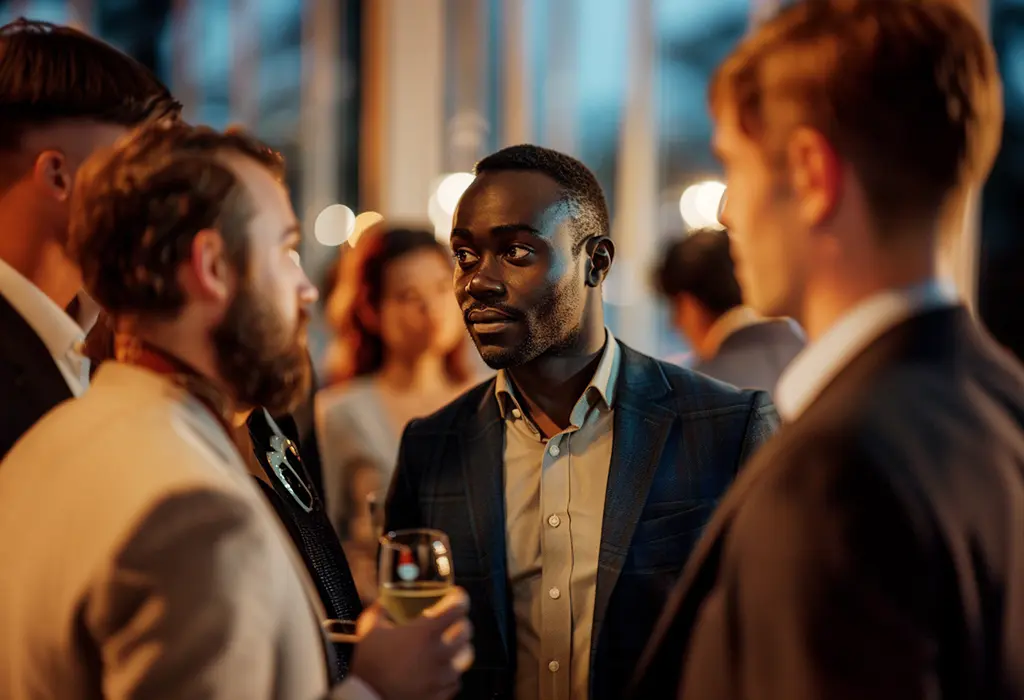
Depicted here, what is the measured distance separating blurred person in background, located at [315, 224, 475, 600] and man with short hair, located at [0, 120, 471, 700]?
2480mm

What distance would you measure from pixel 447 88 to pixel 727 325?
17.9 feet

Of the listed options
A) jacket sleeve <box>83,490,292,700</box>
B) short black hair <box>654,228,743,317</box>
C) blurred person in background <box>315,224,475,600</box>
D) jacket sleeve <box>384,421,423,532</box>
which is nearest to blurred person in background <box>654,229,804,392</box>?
short black hair <box>654,228,743,317</box>

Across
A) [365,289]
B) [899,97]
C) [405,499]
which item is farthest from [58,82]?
[365,289]

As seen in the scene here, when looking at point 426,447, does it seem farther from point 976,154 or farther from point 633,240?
point 633,240

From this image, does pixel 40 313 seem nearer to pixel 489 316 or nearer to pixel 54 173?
pixel 54 173

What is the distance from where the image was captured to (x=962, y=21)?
1185 millimetres

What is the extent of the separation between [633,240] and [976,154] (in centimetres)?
748

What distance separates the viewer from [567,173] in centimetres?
204

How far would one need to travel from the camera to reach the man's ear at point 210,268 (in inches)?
53.3

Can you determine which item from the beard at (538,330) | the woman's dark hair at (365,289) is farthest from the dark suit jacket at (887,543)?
the woman's dark hair at (365,289)

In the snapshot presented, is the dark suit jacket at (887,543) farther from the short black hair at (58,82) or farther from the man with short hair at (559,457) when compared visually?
the short black hair at (58,82)

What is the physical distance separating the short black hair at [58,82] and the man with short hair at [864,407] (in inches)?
41.4

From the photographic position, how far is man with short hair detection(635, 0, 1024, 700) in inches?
40.4

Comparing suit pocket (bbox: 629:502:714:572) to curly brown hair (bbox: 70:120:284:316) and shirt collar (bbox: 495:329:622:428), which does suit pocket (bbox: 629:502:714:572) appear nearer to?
shirt collar (bbox: 495:329:622:428)
